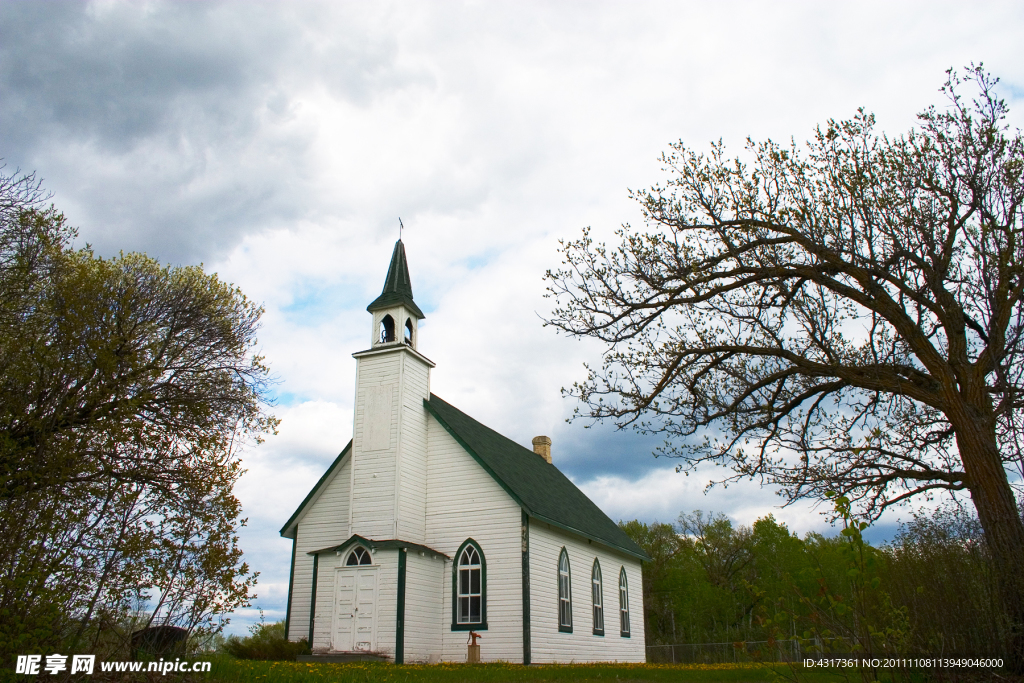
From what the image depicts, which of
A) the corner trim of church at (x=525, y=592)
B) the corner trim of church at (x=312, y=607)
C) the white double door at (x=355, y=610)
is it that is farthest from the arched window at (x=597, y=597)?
the corner trim of church at (x=312, y=607)

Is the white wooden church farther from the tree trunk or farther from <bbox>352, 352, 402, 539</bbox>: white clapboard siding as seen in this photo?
the tree trunk

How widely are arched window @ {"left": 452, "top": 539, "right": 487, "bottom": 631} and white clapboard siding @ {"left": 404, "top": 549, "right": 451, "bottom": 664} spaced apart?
1.32ft

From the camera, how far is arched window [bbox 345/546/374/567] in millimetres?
19009

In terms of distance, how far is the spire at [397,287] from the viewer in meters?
21.9

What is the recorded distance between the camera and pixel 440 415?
70.5 feet

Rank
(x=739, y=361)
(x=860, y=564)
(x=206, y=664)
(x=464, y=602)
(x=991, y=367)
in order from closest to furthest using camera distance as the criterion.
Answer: (x=860, y=564) < (x=206, y=664) < (x=991, y=367) < (x=739, y=361) < (x=464, y=602)

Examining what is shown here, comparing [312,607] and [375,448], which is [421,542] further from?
[312,607]

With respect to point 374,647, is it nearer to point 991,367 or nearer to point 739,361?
point 739,361

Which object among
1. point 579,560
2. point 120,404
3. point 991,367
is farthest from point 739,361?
point 579,560

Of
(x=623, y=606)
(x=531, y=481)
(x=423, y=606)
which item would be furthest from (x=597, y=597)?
(x=423, y=606)

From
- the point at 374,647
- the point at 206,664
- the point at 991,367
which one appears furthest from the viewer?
the point at 374,647

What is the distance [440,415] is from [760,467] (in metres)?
12.1

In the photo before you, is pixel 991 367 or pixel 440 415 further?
pixel 440 415

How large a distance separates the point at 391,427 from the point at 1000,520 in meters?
15.1
